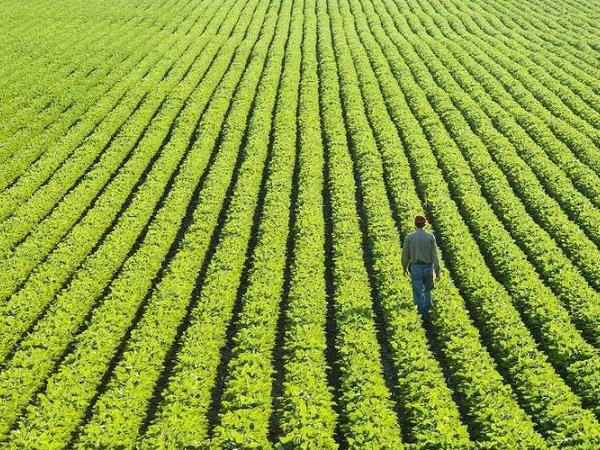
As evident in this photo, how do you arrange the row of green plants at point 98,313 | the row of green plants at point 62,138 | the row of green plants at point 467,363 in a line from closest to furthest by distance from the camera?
the row of green plants at point 467,363
the row of green plants at point 98,313
the row of green plants at point 62,138

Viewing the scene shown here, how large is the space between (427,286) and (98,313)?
7540 mm

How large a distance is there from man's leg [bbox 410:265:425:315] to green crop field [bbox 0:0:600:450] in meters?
0.35

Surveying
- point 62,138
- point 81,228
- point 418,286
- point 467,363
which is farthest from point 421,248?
point 62,138

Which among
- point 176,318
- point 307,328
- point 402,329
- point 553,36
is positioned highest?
point 553,36

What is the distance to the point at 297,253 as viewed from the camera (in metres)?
14.2

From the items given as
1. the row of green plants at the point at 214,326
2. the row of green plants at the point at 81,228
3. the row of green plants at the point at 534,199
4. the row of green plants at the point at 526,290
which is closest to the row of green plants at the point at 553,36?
the row of green plants at the point at 534,199

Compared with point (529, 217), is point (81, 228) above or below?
above

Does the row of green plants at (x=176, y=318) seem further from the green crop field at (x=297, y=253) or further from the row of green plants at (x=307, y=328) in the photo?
the row of green plants at (x=307, y=328)

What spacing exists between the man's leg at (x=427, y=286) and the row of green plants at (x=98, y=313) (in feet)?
22.3

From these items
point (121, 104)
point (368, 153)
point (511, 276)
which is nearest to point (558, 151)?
point (368, 153)

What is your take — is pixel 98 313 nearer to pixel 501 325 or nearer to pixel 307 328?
pixel 307 328

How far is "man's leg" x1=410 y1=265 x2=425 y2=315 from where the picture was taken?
11.5 meters

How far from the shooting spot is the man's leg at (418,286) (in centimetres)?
1151

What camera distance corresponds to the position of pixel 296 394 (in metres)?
9.21
